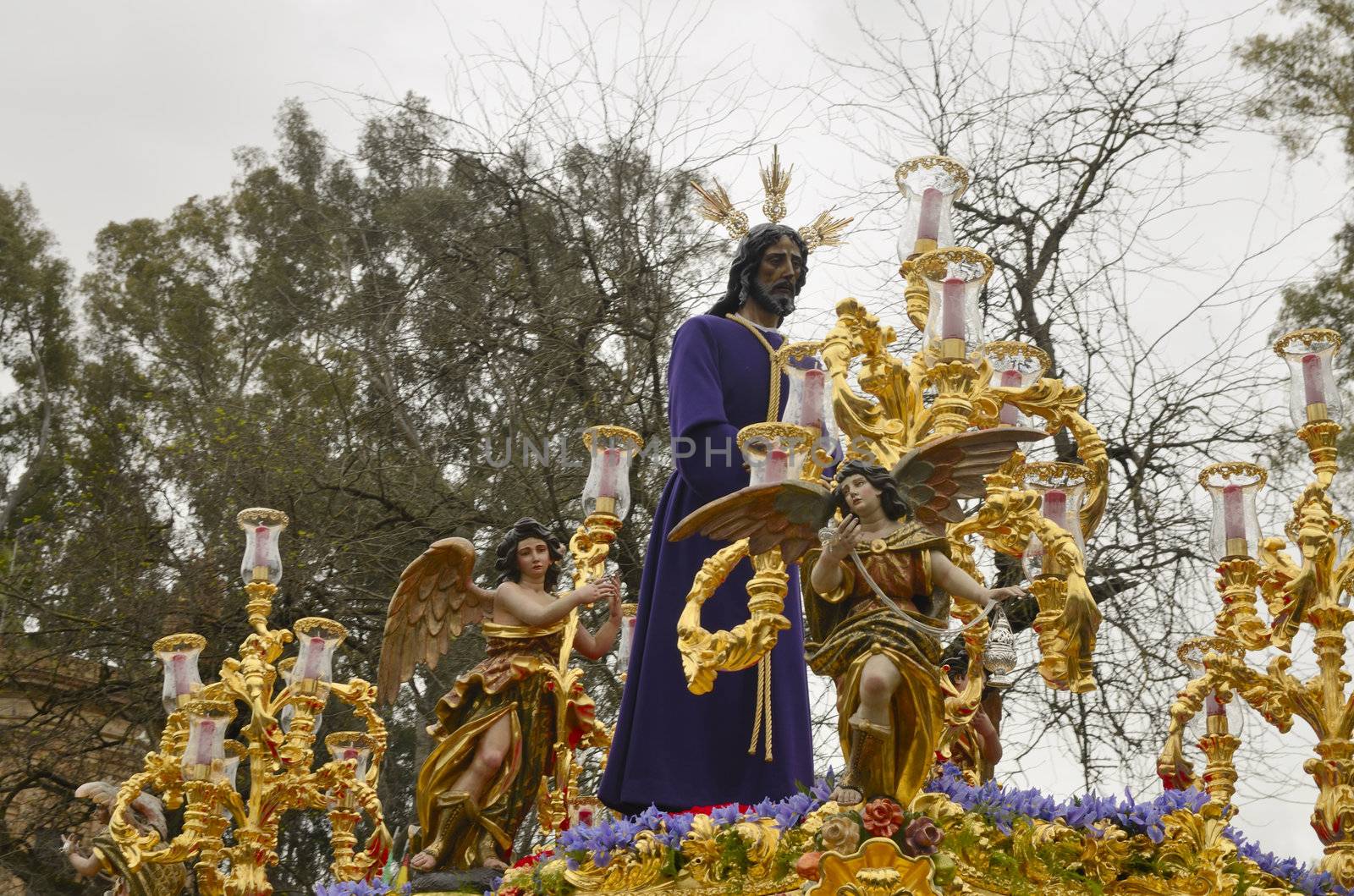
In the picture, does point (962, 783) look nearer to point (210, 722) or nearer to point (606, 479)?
point (606, 479)

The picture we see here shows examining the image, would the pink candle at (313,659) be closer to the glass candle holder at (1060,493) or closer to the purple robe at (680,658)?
the purple robe at (680,658)

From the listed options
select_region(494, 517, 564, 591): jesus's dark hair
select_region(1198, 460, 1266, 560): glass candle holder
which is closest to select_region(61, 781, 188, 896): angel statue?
select_region(494, 517, 564, 591): jesus's dark hair

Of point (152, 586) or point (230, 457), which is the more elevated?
point (230, 457)

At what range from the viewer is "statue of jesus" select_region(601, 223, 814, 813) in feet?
22.6

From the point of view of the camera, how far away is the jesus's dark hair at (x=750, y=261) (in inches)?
306

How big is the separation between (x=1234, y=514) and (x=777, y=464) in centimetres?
255

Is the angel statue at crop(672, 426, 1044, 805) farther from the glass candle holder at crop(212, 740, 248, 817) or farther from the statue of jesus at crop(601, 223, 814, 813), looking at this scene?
the glass candle holder at crop(212, 740, 248, 817)

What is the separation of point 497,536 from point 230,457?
2898 mm

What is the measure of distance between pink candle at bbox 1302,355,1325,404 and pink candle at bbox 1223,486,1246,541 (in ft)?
1.89

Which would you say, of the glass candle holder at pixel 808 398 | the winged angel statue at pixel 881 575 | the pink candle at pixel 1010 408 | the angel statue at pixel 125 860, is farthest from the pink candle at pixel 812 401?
the angel statue at pixel 125 860

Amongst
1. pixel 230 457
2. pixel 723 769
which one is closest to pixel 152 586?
pixel 230 457

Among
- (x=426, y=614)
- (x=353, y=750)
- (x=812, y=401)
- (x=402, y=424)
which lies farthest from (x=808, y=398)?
(x=402, y=424)

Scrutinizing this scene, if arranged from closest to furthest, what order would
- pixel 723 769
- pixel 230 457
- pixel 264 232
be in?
1. pixel 723 769
2. pixel 230 457
3. pixel 264 232

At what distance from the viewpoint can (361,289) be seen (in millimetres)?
18172
